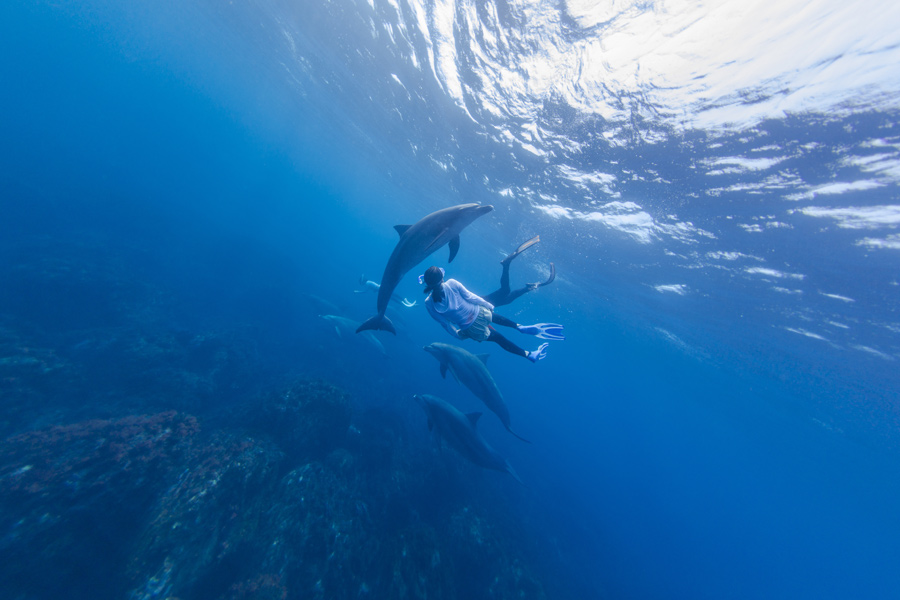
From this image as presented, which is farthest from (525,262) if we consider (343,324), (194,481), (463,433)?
(194,481)

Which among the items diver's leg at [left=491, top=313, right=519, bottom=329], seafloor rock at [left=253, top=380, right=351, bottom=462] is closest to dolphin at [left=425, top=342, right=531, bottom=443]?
diver's leg at [left=491, top=313, right=519, bottom=329]

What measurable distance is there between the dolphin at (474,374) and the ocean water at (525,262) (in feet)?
11.8

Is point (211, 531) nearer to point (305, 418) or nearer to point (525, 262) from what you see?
point (305, 418)

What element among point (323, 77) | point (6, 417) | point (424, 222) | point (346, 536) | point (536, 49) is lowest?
point (6, 417)

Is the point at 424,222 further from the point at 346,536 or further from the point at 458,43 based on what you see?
the point at 458,43

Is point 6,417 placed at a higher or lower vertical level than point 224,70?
lower

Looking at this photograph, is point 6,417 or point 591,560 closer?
point 6,417

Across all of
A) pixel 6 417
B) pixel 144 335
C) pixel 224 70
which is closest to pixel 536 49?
pixel 6 417

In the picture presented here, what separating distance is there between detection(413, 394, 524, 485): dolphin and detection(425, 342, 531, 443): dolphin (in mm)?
803

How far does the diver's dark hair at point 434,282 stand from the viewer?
461 centimetres

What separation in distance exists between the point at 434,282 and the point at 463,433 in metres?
5.66

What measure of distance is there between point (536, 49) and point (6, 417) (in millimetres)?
16251

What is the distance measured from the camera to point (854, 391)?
17.5 metres

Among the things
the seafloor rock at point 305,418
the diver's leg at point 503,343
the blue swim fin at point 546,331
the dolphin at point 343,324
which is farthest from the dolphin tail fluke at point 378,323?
the dolphin at point 343,324
